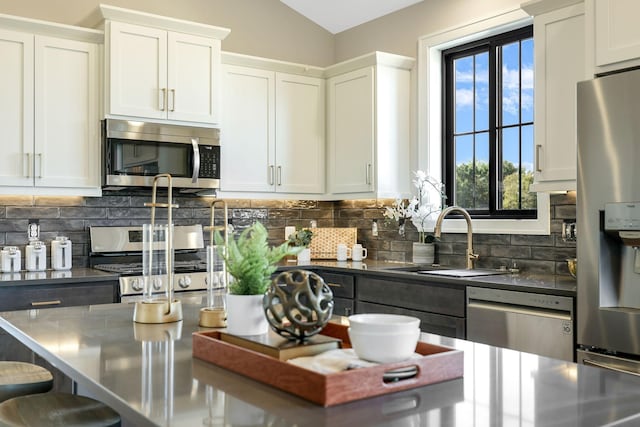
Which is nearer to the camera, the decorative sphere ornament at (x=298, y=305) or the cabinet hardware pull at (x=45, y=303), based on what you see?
the decorative sphere ornament at (x=298, y=305)

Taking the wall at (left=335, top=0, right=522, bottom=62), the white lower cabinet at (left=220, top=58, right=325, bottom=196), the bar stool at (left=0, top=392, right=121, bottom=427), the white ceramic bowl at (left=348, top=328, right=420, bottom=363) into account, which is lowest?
the bar stool at (left=0, top=392, right=121, bottom=427)

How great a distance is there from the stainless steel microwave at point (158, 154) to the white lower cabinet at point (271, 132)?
0.65ft

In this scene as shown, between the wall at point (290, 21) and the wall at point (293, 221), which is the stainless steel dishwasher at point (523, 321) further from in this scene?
the wall at point (290, 21)

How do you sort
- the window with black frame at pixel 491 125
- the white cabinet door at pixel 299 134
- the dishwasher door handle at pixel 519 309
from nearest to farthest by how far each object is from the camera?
the dishwasher door handle at pixel 519 309 → the window with black frame at pixel 491 125 → the white cabinet door at pixel 299 134

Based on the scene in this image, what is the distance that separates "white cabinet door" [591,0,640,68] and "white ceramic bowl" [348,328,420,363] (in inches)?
87.0

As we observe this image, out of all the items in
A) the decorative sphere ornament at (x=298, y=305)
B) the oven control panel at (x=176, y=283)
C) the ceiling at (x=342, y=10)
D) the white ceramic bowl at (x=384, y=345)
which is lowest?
the oven control panel at (x=176, y=283)

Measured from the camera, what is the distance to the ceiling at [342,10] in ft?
16.4

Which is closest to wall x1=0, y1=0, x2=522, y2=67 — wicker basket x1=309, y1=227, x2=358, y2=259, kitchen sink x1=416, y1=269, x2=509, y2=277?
wicker basket x1=309, y1=227, x2=358, y2=259

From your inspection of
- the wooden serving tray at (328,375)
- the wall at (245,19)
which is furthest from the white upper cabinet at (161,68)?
the wooden serving tray at (328,375)

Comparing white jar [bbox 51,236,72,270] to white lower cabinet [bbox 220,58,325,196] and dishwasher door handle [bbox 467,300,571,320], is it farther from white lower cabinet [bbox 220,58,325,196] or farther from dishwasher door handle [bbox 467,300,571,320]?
dishwasher door handle [bbox 467,300,571,320]

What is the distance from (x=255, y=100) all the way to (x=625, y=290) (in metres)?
2.87

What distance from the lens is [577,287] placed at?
298 centimetres

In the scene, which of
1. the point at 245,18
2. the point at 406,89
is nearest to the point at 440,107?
the point at 406,89

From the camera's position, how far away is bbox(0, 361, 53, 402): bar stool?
218 cm
